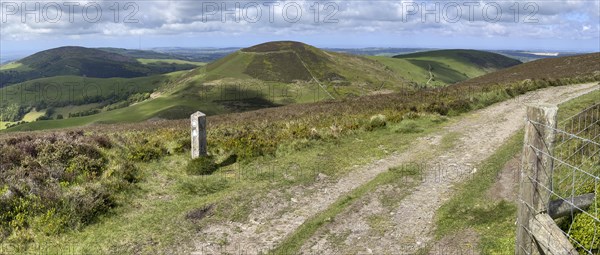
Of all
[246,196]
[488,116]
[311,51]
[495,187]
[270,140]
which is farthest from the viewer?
[311,51]

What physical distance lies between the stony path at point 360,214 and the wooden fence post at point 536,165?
10.1ft

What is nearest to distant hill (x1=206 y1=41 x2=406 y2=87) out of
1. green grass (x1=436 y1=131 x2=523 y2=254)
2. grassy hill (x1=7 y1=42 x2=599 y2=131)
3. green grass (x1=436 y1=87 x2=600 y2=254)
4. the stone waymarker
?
grassy hill (x1=7 y1=42 x2=599 y2=131)

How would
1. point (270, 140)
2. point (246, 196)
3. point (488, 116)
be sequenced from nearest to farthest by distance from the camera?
point (246, 196), point (270, 140), point (488, 116)

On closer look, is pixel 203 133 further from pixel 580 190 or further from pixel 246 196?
pixel 580 190

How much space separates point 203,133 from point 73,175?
16.9 ft

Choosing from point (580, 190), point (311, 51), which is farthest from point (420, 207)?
point (311, 51)

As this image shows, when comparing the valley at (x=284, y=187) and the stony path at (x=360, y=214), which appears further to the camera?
the valley at (x=284, y=187)

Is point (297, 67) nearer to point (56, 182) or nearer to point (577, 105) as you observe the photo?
point (577, 105)

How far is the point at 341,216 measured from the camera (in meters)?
10.4

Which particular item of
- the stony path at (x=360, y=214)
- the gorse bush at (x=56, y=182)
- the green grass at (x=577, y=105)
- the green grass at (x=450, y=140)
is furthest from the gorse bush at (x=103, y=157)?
the green grass at (x=577, y=105)

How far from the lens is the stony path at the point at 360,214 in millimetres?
9125

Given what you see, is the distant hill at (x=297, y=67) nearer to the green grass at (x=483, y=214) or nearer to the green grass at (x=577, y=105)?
the green grass at (x=577, y=105)

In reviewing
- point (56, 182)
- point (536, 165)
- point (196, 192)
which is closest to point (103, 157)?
point (56, 182)

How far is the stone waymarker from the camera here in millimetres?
16422
